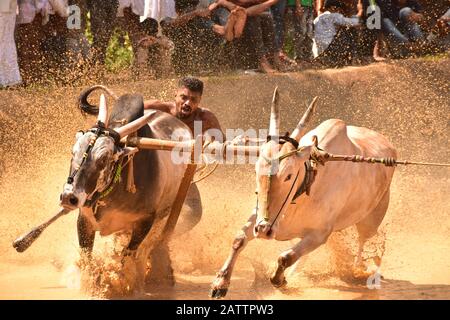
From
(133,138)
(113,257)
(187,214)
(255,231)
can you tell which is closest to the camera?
(255,231)

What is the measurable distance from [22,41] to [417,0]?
5024 millimetres

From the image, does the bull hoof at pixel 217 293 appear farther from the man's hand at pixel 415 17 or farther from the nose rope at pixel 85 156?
the man's hand at pixel 415 17

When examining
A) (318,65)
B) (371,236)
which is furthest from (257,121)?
(371,236)

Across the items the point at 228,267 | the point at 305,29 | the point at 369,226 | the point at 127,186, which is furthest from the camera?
the point at 305,29

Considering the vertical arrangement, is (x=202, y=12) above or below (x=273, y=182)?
above

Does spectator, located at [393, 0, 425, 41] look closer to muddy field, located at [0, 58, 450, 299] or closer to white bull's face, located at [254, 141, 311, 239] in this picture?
muddy field, located at [0, 58, 450, 299]

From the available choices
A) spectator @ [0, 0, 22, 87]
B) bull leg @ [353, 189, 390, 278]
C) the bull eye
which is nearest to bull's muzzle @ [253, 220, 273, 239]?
the bull eye

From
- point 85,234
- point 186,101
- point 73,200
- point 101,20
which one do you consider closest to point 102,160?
point 73,200

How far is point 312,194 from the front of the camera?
7.38 metres

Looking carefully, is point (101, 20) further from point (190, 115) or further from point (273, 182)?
point (273, 182)

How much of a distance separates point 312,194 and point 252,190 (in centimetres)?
393

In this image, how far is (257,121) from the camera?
480 inches

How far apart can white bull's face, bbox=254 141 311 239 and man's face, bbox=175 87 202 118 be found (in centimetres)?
176

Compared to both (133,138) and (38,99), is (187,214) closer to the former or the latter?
(133,138)
